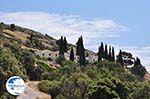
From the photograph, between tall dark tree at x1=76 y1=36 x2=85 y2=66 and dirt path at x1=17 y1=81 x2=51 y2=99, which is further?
tall dark tree at x1=76 y1=36 x2=85 y2=66

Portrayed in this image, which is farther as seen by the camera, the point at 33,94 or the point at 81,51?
the point at 81,51

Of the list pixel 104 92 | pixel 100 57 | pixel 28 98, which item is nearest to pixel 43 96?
pixel 28 98

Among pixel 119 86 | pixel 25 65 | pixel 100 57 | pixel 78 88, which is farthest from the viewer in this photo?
pixel 100 57

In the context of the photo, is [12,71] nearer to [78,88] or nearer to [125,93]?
[78,88]

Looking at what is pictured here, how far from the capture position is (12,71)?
6362cm

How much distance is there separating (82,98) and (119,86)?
6015 mm

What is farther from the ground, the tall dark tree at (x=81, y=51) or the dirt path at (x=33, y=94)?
the tall dark tree at (x=81, y=51)

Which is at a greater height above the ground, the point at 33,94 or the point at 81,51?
the point at 81,51

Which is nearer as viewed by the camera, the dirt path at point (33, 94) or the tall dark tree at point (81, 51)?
the dirt path at point (33, 94)

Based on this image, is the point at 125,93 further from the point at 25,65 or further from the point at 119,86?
the point at 25,65

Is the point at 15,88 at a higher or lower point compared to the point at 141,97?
higher

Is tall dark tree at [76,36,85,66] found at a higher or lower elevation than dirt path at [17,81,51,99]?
higher

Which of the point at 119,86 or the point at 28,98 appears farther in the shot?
the point at 28,98

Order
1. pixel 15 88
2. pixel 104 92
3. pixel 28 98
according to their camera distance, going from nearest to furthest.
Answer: pixel 15 88 < pixel 104 92 < pixel 28 98
